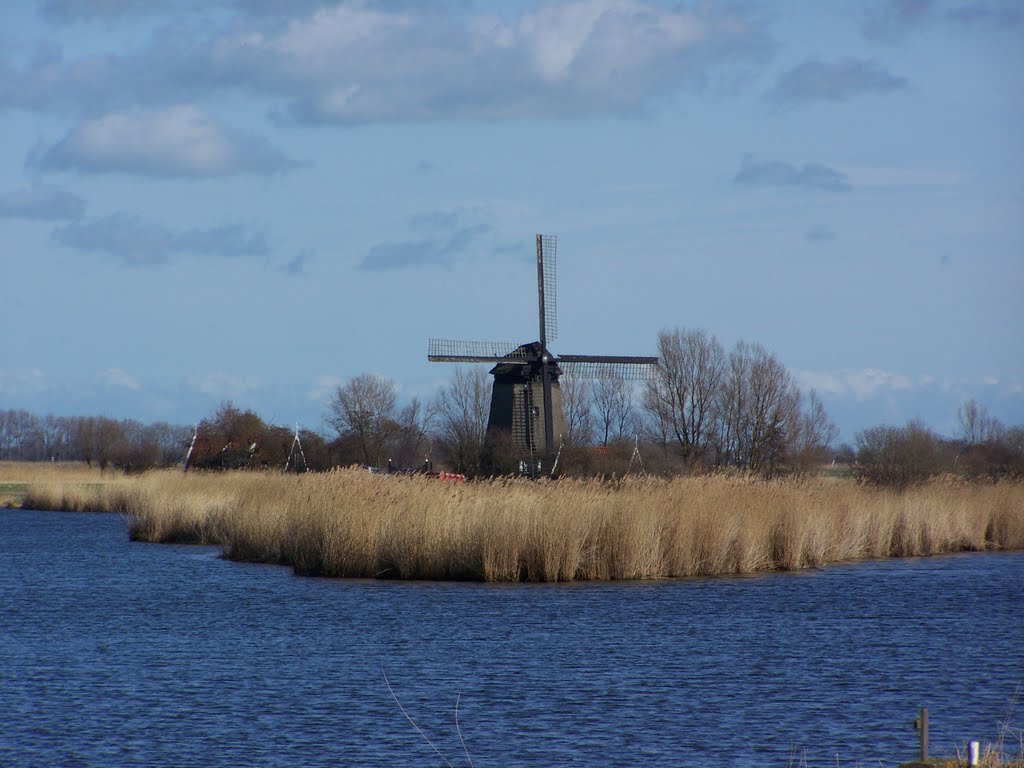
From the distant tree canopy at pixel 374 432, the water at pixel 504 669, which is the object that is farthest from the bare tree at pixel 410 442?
the water at pixel 504 669

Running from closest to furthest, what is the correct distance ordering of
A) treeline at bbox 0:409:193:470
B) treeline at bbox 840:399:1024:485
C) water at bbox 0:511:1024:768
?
water at bbox 0:511:1024:768, treeline at bbox 840:399:1024:485, treeline at bbox 0:409:193:470

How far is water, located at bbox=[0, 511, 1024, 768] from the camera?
9.38 meters

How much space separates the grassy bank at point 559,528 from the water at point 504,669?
536mm

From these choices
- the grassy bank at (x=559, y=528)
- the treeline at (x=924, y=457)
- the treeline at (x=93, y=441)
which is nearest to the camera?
the grassy bank at (x=559, y=528)

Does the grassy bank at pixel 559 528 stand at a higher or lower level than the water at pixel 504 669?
higher

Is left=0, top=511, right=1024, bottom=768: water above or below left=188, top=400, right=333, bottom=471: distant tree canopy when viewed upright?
below

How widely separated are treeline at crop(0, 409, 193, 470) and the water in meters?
33.5

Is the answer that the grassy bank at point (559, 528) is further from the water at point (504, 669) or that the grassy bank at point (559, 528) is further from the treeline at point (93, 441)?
the treeline at point (93, 441)

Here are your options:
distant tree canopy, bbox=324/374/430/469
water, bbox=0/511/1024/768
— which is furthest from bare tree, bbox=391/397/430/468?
water, bbox=0/511/1024/768

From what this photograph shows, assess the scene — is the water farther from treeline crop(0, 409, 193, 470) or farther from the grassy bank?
treeline crop(0, 409, 193, 470)

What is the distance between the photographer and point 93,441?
8150 centimetres

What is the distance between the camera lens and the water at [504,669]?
9383 mm

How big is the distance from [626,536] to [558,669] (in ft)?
23.1

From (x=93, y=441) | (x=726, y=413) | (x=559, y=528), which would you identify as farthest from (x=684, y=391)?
(x=93, y=441)
